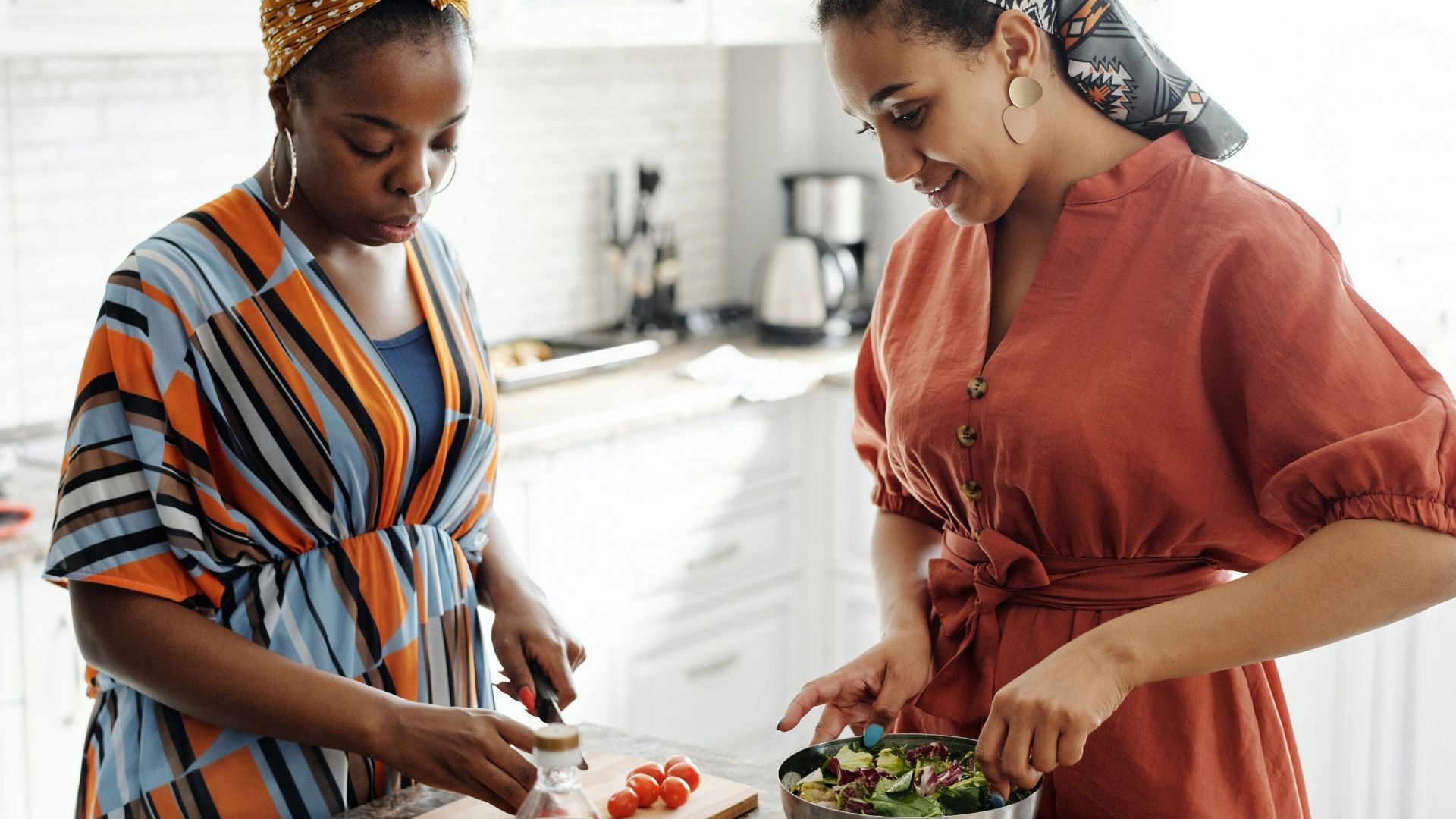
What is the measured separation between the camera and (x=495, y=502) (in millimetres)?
2959

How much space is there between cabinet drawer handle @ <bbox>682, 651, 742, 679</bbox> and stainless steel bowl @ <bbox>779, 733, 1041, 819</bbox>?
2248 mm

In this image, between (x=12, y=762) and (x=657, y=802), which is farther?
(x=12, y=762)

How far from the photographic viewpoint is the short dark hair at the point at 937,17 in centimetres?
135

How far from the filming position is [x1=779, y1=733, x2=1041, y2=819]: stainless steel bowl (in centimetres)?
116

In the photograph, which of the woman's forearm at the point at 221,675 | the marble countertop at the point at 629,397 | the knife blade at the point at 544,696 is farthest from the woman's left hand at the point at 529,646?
the marble countertop at the point at 629,397

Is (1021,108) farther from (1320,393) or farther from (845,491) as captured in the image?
(845,491)

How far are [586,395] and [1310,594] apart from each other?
2.25m

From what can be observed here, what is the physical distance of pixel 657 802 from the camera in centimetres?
143

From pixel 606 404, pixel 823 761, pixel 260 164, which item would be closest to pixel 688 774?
pixel 823 761

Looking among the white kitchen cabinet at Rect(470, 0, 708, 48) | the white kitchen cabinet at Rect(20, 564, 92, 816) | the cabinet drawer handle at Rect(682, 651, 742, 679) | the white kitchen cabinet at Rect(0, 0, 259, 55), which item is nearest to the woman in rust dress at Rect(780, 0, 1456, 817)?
the white kitchen cabinet at Rect(20, 564, 92, 816)

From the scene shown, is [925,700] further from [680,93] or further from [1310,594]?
[680,93]

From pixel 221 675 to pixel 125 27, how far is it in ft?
4.98

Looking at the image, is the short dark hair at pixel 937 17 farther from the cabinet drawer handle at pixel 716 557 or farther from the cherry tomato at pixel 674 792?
the cabinet drawer handle at pixel 716 557

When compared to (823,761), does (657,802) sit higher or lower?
lower
